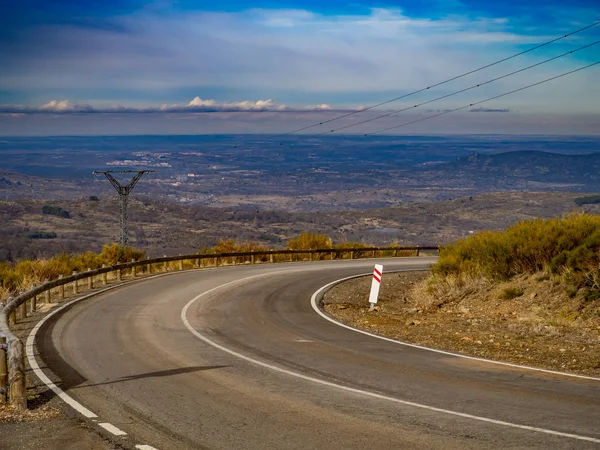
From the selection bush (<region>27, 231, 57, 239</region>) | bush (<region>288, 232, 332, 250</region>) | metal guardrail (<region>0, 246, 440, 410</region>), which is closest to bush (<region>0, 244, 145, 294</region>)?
metal guardrail (<region>0, 246, 440, 410</region>)

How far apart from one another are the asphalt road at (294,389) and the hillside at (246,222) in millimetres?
84018

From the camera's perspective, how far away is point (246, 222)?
495ft

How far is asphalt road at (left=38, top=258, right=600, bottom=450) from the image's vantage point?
9078 mm

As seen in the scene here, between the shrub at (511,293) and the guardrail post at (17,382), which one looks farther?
the shrub at (511,293)

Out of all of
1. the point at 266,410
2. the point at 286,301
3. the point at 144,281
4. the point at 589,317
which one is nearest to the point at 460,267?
the point at 286,301

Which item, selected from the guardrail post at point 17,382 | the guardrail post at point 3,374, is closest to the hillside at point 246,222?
the guardrail post at point 3,374

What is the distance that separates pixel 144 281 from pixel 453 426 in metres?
22.4

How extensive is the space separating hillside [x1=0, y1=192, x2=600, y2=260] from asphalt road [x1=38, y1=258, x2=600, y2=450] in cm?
8402

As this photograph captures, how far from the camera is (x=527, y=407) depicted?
10352mm

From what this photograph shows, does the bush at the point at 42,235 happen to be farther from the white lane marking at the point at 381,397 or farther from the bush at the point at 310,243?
the white lane marking at the point at 381,397

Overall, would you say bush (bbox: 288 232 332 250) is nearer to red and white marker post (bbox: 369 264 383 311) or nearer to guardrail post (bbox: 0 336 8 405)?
red and white marker post (bbox: 369 264 383 311)

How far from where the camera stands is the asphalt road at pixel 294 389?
29.8 ft

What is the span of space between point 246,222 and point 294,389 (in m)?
140

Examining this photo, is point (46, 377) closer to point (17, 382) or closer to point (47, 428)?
point (17, 382)
